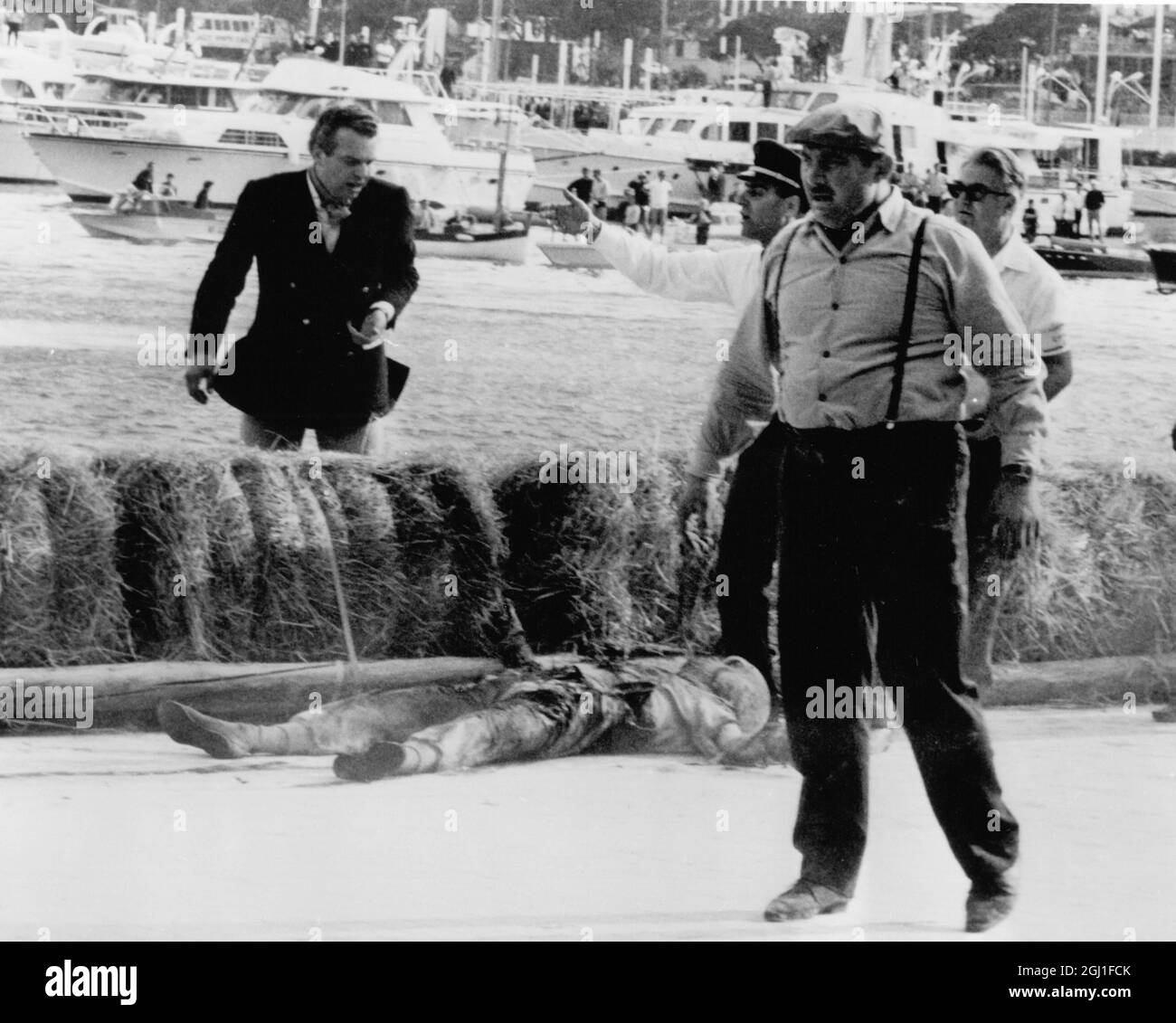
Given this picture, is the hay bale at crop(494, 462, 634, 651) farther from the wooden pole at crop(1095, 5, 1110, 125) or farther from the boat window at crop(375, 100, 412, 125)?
the wooden pole at crop(1095, 5, 1110, 125)

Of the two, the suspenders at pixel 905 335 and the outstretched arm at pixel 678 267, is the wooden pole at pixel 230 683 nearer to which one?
the outstretched arm at pixel 678 267

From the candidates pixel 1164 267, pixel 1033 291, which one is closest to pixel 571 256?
pixel 1033 291

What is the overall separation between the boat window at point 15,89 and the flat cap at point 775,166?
1807 millimetres

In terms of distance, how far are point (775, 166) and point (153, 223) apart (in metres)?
A: 1.57

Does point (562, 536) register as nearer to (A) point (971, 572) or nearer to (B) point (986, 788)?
(A) point (971, 572)

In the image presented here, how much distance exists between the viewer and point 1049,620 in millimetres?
5375

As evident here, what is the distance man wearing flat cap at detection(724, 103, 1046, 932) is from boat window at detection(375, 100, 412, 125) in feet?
4.93

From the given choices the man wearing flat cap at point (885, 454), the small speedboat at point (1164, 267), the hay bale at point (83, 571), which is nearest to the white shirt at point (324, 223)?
the hay bale at point (83, 571)

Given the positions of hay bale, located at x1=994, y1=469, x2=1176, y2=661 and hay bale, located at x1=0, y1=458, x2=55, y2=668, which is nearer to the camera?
hay bale, located at x1=0, y1=458, x2=55, y2=668

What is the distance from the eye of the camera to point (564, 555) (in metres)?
5.17

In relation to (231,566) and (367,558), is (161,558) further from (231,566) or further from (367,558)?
(367,558)

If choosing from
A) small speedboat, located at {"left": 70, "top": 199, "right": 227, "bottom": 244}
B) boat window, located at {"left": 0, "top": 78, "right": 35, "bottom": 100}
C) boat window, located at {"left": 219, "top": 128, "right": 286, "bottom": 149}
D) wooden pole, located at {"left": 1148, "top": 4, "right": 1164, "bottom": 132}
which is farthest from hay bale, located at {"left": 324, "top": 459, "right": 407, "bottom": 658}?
wooden pole, located at {"left": 1148, "top": 4, "right": 1164, "bottom": 132}

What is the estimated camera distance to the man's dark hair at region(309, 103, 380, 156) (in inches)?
197
